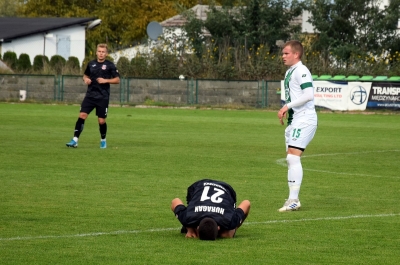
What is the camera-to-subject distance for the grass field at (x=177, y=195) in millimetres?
8406

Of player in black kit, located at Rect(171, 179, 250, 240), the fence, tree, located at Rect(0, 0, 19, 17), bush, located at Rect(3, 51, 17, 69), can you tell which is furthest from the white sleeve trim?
tree, located at Rect(0, 0, 19, 17)

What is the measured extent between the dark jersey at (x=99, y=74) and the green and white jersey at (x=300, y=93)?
922 cm

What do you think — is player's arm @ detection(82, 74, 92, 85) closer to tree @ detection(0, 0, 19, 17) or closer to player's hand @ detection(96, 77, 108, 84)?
player's hand @ detection(96, 77, 108, 84)

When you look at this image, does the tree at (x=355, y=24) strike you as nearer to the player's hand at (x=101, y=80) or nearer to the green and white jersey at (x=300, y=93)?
the player's hand at (x=101, y=80)

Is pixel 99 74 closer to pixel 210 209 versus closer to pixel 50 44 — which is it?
pixel 210 209

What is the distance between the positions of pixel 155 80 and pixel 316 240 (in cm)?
3903

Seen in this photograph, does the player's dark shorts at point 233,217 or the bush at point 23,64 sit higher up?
the bush at point 23,64

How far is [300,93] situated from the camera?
1145cm

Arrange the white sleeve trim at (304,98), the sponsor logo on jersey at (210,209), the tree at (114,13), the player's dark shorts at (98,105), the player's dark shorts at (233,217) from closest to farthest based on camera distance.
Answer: the sponsor logo on jersey at (210,209), the player's dark shorts at (233,217), the white sleeve trim at (304,98), the player's dark shorts at (98,105), the tree at (114,13)

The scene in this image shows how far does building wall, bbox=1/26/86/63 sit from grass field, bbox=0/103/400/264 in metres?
43.9

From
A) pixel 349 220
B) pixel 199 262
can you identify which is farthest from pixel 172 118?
pixel 199 262

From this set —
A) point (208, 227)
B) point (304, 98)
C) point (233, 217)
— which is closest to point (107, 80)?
point (304, 98)

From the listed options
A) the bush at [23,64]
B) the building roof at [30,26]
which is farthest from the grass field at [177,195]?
the building roof at [30,26]

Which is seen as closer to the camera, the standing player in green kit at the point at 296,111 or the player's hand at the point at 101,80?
the standing player in green kit at the point at 296,111
